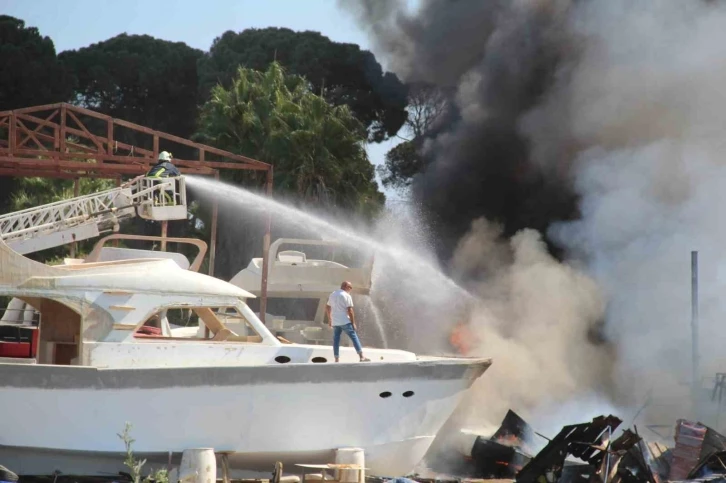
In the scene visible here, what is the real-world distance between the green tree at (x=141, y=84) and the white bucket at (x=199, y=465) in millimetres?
37159

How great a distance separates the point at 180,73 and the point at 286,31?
5.82 m

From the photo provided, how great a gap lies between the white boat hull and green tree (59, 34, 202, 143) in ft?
120

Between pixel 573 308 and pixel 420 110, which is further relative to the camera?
pixel 420 110

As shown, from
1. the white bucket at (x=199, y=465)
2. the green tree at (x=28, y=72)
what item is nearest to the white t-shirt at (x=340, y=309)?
the white bucket at (x=199, y=465)

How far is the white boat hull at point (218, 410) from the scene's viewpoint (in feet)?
45.0

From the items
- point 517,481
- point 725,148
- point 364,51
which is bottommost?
point 517,481

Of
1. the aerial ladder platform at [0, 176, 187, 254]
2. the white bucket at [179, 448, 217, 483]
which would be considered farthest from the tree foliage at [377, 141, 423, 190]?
the white bucket at [179, 448, 217, 483]

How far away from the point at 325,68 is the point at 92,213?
28.5m

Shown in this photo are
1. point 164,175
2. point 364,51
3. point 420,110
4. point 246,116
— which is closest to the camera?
point 164,175

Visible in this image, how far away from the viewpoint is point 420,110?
3738 cm

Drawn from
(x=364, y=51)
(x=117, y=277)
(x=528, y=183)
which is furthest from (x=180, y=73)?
(x=117, y=277)

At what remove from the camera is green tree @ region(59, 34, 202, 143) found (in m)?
50.9

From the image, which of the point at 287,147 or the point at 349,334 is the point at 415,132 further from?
the point at 349,334

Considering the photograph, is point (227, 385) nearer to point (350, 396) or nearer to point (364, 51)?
point (350, 396)
